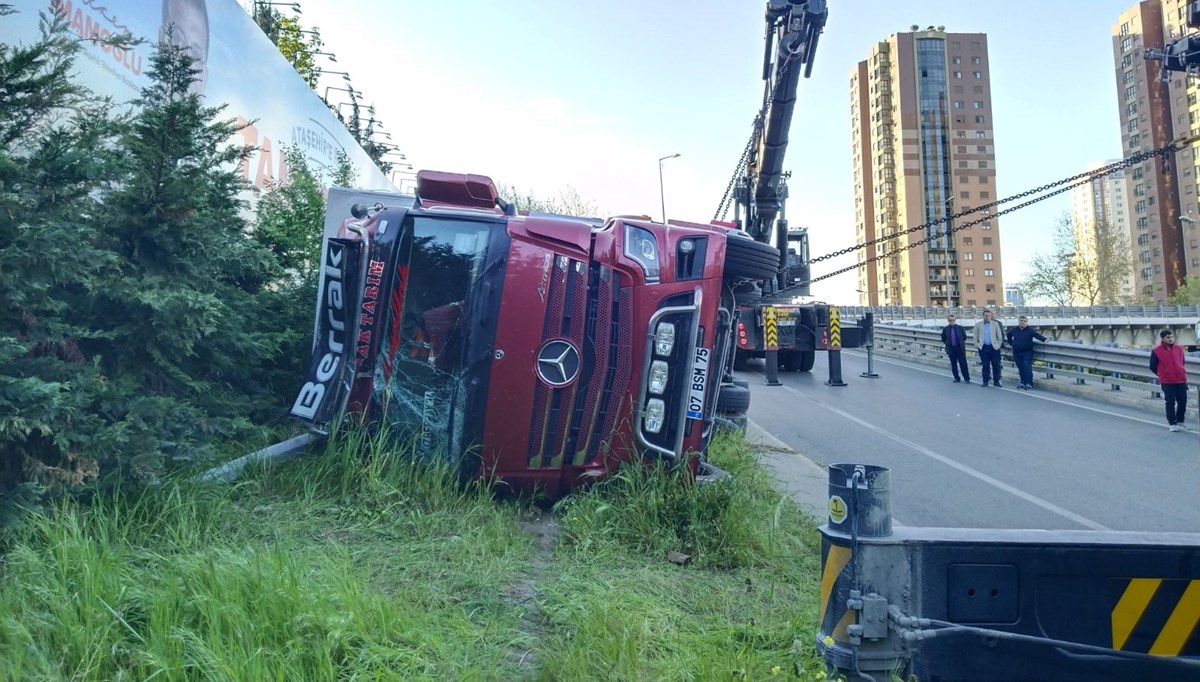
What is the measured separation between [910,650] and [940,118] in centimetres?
10282

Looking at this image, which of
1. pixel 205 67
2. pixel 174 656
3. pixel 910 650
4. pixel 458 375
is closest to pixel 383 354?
pixel 458 375

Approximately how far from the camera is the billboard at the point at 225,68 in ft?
20.7

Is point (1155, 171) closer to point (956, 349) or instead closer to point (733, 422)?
point (956, 349)

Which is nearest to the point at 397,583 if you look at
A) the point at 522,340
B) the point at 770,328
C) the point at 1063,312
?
the point at 522,340

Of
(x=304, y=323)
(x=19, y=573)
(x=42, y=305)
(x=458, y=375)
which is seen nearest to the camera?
(x=19, y=573)

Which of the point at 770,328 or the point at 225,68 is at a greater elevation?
the point at 225,68

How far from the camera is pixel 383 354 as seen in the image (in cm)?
443

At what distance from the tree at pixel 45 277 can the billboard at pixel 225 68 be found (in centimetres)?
105

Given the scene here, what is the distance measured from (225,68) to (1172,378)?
1320cm

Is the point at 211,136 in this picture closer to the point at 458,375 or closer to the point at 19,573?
the point at 458,375

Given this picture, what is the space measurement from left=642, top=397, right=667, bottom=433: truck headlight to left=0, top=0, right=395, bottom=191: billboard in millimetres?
3028

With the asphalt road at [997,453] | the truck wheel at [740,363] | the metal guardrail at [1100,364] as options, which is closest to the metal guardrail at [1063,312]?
the truck wheel at [740,363]

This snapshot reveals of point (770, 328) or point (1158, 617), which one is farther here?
point (770, 328)

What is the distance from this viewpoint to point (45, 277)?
323 centimetres
